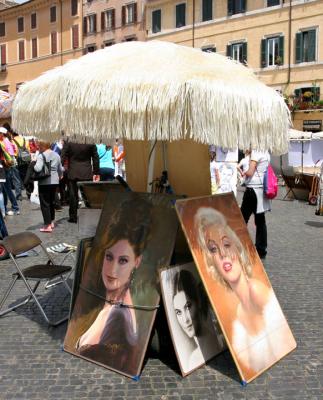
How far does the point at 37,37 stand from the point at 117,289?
51.1m

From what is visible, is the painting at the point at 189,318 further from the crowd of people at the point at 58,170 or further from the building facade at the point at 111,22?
the building facade at the point at 111,22

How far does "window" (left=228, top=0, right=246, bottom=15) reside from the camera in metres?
32.4

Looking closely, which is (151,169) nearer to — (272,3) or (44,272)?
(44,272)

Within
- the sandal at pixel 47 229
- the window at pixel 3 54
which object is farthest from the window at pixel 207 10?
the sandal at pixel 47 229

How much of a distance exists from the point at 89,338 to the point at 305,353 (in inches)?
63.3

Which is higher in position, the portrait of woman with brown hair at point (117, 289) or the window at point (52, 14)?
the window at point (52, 14)

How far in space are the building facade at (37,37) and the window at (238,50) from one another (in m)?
17.0

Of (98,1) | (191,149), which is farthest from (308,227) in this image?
(98,1)

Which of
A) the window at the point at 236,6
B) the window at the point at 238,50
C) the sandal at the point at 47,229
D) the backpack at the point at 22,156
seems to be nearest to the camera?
the sandal at the point at 47,229

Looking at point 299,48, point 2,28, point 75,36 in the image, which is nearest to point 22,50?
point 2,28

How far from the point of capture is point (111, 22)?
42438 mm

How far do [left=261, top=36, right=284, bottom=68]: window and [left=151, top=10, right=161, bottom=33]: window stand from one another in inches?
375

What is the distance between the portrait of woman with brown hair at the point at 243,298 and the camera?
3.48 metres

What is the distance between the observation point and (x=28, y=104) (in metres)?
3.46
